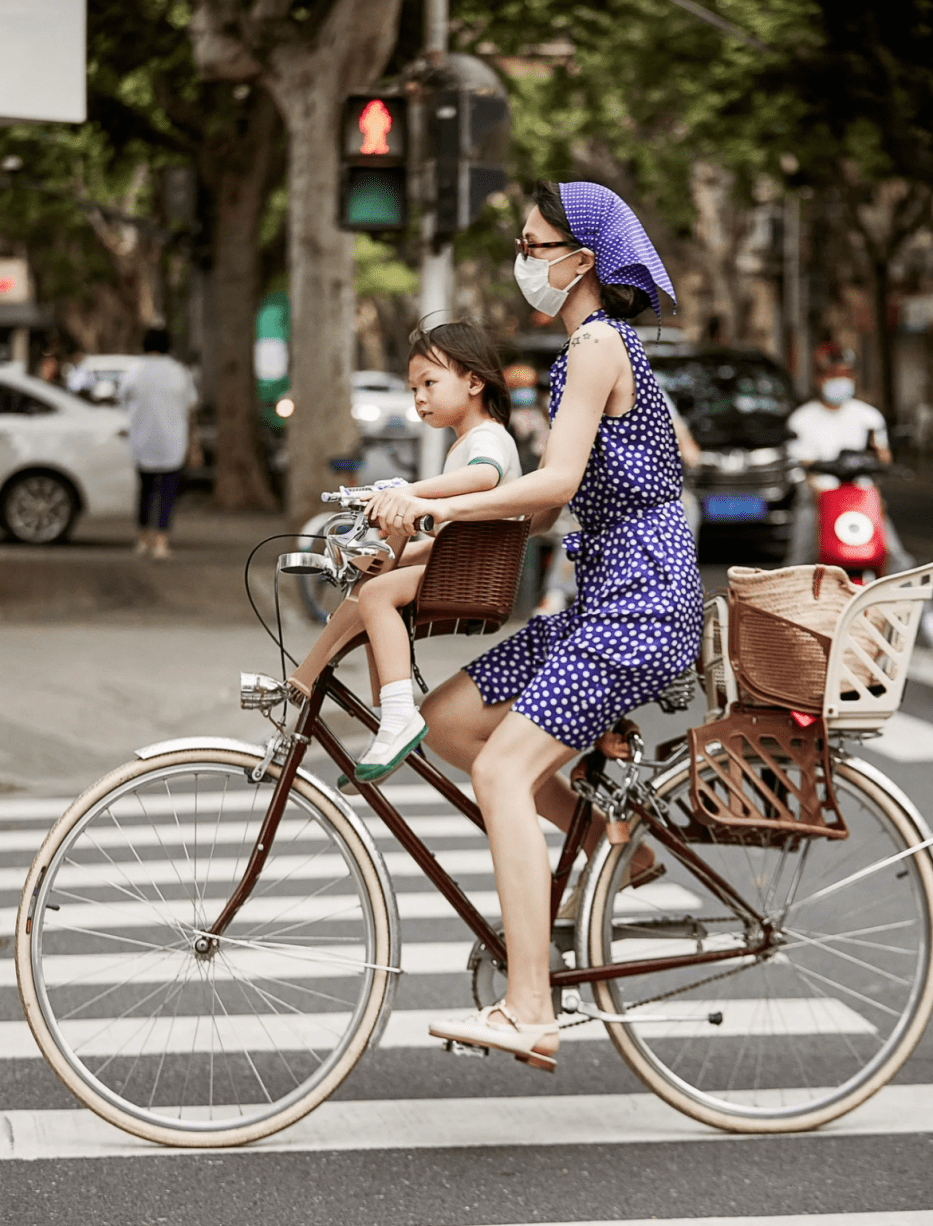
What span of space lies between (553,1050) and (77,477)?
51.6ft

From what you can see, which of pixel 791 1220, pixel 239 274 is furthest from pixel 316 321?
pixel 791 1220

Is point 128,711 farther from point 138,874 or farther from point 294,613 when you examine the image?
point 138,874

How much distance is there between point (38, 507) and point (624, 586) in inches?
627

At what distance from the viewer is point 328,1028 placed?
4297 millimetres

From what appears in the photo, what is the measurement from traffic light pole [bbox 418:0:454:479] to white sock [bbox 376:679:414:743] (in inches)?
314

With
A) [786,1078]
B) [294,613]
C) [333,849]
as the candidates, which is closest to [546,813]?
[333,849]

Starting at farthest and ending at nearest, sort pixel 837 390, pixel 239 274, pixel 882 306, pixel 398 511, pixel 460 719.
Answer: pixel 882 306
pixel 239 274
pixel 837 390
pixel 460 719
pixel 398 511

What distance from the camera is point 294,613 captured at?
539 inches

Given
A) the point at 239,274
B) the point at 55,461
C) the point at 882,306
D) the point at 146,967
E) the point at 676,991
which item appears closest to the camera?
the point at 676,991

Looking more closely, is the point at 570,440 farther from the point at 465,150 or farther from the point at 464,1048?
the point at 465,150

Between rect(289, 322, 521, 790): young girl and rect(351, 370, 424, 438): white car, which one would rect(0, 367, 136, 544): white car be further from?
rect(289, 322, 521, 790): young girl

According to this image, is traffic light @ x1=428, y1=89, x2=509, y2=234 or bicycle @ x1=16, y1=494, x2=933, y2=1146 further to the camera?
traffic light @ x1=428, y1=89, x2=509, y2=234

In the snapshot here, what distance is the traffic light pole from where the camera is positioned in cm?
1218

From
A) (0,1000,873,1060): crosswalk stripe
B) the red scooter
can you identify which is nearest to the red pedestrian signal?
the red scooter
